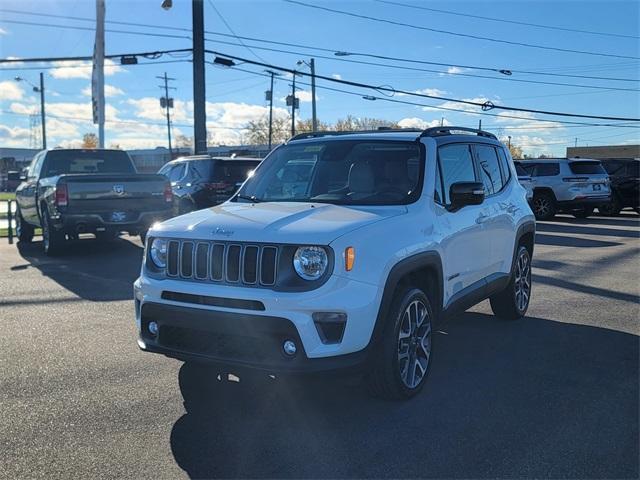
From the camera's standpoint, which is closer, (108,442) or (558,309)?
(108,442)

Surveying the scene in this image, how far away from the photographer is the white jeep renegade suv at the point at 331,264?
3678 mm

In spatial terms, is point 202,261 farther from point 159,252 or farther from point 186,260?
point 159,252

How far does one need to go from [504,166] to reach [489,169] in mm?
498

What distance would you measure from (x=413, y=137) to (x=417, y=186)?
59 cm

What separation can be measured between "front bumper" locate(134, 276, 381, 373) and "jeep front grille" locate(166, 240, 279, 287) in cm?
7

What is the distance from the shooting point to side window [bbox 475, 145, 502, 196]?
595cm

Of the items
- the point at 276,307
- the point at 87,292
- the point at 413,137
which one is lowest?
the point at 87,292

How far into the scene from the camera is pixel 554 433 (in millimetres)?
3793

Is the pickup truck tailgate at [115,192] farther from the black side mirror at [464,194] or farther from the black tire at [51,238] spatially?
the black side mirror at [464,194]

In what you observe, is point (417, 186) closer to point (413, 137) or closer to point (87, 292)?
point (413, 137)

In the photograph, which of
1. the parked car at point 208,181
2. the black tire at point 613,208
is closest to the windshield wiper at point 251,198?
the parked car at point 208,181

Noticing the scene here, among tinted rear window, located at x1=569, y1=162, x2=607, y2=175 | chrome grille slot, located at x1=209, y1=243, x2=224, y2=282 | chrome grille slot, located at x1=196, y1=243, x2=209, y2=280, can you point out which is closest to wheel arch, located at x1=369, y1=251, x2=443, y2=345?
chrome grille slot, located at x1=209, y1=243, x2=224, y2=282

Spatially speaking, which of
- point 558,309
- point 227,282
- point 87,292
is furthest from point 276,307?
point 87,292

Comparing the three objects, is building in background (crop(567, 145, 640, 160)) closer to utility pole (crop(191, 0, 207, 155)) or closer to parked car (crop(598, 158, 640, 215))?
parked car (crop(598, 158, 640, 215))
